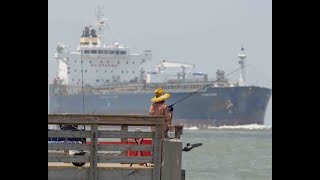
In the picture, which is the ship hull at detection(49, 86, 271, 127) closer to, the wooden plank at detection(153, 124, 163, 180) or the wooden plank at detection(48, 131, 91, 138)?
the wooden plank at detection(153, 124, 163, 180)

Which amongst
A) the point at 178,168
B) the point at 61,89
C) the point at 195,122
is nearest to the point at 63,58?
the point at 61,89

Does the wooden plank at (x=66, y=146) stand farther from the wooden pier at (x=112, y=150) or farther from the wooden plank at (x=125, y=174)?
the wooden plank at (x=125, y=174)

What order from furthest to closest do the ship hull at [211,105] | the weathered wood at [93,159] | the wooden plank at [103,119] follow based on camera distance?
1. the ship hull at [211,105]
2. the weathered wood at [93,159]
3. the wooden plank at [103,119]

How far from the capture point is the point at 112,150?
10625 mm

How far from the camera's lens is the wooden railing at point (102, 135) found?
34.4 ft

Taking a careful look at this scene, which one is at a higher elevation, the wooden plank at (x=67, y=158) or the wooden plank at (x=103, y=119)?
the wooden plank at (x=103, y=119)


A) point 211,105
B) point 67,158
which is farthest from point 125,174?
point 211,105

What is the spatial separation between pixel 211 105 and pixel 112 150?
113672 millimetres

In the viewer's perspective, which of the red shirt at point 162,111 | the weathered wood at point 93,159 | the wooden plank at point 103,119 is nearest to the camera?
the wooden plank at point 103,119

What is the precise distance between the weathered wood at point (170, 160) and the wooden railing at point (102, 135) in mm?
71

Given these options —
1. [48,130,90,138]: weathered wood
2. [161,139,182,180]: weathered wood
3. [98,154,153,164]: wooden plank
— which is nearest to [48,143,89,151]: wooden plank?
[48,130,90,138]: weathered wood

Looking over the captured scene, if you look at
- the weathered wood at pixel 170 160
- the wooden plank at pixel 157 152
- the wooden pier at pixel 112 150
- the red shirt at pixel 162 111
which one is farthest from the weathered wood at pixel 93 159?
the red shirt at pixel 162 111
